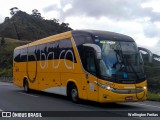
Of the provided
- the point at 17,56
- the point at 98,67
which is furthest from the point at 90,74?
the point at 17,56

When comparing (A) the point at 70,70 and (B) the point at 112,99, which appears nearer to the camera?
(B) the point at 112,99

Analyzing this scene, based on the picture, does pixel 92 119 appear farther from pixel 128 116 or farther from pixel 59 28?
pixel 59 28

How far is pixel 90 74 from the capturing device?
16312 mm

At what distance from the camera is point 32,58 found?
24.0 metres

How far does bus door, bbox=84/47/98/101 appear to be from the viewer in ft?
52.5

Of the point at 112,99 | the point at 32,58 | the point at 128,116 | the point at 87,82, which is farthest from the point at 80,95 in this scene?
the point at 32,58

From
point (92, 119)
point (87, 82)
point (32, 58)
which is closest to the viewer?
point (92, 119)

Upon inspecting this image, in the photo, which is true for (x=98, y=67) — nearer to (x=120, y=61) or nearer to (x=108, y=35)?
(x=120, y=61)

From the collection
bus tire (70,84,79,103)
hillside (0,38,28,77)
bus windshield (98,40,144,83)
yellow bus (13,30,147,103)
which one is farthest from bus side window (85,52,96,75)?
hillside (0,38,28,77)

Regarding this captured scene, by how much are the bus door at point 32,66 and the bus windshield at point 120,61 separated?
8107 millimetres

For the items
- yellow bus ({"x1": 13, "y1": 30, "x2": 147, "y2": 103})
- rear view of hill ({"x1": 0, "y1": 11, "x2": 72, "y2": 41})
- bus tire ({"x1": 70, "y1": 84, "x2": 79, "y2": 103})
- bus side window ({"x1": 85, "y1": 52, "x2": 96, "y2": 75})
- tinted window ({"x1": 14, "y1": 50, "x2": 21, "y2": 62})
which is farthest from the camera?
rear view of hill ({"x1": 0, "y1": 11, "x2": 72, "y2": 41})

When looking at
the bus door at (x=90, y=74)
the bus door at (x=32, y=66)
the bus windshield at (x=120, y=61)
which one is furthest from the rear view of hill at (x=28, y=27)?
the bus windshield at (x=120, y=61)

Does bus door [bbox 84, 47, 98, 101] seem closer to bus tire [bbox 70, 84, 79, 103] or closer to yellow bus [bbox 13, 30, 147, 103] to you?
yellow bus [bbox 13, 30, 147, 103]

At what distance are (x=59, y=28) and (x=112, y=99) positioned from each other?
12921cm
